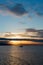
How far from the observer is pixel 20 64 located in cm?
4450

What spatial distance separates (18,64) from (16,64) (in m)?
0.75

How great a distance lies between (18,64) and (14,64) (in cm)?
138

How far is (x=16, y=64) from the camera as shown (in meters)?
43.5

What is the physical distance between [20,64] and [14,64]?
2.16 meters

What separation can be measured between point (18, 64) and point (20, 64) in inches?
30.9

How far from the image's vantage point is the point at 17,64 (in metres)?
44.2

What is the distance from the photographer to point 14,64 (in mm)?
43156

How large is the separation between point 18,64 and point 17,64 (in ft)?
1.27

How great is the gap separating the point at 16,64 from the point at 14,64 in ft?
2.08
